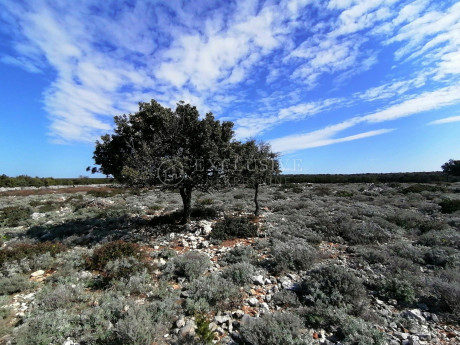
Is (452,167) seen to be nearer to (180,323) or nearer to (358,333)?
(358,333)

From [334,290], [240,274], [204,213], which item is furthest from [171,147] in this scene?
[334,290]

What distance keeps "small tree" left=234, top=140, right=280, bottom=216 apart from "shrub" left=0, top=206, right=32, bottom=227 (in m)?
16.0

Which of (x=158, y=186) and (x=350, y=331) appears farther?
(x=158, y=186)

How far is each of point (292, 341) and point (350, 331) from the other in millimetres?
1403

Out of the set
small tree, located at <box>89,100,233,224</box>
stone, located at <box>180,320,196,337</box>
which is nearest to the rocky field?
stone, located at <box>180,320,196,337</box>

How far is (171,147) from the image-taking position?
41.8ft

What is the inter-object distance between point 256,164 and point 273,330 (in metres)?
11.7

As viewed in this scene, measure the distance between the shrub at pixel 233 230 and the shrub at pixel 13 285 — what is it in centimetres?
691

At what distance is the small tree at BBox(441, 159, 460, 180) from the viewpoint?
5255cm

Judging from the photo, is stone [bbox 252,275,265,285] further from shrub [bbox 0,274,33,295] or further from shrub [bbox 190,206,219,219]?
shrub [bbox 190,206,219,219]

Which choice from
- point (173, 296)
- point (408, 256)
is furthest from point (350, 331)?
point (408, 256)

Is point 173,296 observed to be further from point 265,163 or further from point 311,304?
point 265,163

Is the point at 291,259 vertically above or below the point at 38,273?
above

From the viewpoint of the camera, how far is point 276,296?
248 inches
